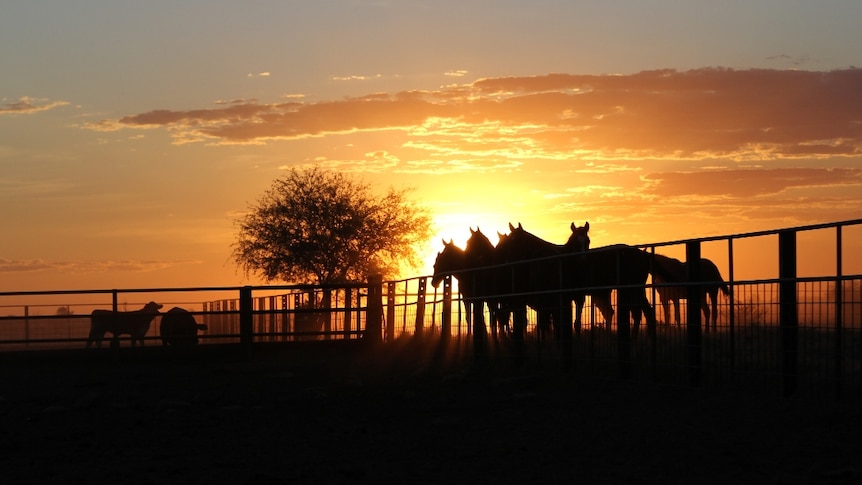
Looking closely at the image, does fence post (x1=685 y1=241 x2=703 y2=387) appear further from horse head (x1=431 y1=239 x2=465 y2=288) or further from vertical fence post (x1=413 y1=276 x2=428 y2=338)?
horse head (x1=431 y1=239 x2=465 y2=288)

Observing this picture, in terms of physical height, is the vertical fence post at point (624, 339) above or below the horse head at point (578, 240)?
below

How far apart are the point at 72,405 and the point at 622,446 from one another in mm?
6641

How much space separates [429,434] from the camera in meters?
9.15

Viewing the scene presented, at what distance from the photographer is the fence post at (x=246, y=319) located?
23766 millimetres

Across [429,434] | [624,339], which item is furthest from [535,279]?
[429,434]

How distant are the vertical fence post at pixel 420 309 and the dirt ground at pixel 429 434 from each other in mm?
8650

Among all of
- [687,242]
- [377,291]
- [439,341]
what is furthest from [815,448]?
[377,291]

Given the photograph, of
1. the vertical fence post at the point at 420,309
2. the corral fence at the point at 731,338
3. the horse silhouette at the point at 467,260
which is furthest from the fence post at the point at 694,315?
the vertical fence post at the point at 420,309

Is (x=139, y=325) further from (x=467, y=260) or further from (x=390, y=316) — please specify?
(x=467, y=260)

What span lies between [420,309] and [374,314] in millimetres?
2269

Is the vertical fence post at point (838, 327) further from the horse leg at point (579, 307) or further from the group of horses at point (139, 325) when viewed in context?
the group of horses at point (139, 325)

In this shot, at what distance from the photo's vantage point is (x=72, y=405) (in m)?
12.1

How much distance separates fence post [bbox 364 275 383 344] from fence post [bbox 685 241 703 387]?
44.9ft

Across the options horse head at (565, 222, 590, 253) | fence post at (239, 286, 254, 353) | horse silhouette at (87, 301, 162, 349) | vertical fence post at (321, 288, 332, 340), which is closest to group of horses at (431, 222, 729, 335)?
horse head at (565, 222, 590, 253)
